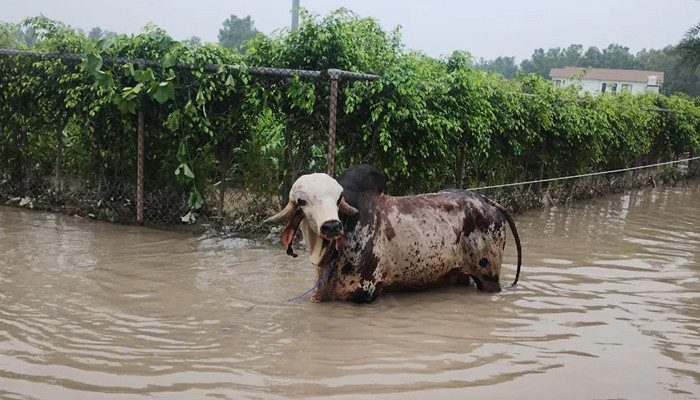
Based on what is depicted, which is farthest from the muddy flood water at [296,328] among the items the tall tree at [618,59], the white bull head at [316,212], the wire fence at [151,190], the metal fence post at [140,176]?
the tall tree at [618,59]

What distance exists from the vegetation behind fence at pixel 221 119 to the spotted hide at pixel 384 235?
169 cm

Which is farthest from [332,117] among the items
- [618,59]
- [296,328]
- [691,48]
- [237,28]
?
[618,59]

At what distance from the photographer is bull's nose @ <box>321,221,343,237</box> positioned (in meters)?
4.95

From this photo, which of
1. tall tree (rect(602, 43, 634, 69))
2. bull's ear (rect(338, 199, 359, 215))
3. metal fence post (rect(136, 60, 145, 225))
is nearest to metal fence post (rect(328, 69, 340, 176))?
bull's ear (rect(338, 199, 359, 215))

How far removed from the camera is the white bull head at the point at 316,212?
500 centimetres

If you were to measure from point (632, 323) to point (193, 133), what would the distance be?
526 cm

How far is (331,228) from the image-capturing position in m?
4.95

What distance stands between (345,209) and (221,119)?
125 inches

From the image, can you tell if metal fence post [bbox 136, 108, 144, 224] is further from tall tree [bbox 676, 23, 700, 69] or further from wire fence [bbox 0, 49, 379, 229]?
tall tree [bbox 676, 23, 700, 69]

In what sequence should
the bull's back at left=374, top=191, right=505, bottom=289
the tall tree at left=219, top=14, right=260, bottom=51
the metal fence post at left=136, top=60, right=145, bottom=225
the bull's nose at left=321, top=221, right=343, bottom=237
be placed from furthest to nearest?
1. the tall tree at left=219, top=14, right=260, bottom=51
2. the metal fence post at left=136, top=60, right=145, bottom=225
3. the bull's back at left=374, top=191, right=505, bottom=289
4. the bull's nose at left=321, top=221, right=343, bottom=237

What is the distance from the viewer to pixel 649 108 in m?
15.8

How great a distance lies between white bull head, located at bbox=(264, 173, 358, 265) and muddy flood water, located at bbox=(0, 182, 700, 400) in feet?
1.95

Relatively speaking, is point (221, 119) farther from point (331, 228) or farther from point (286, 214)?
point (331, 228)

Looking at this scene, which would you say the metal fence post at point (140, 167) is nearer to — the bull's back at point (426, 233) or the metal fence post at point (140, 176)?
the metal fence post at point (140, 176)
